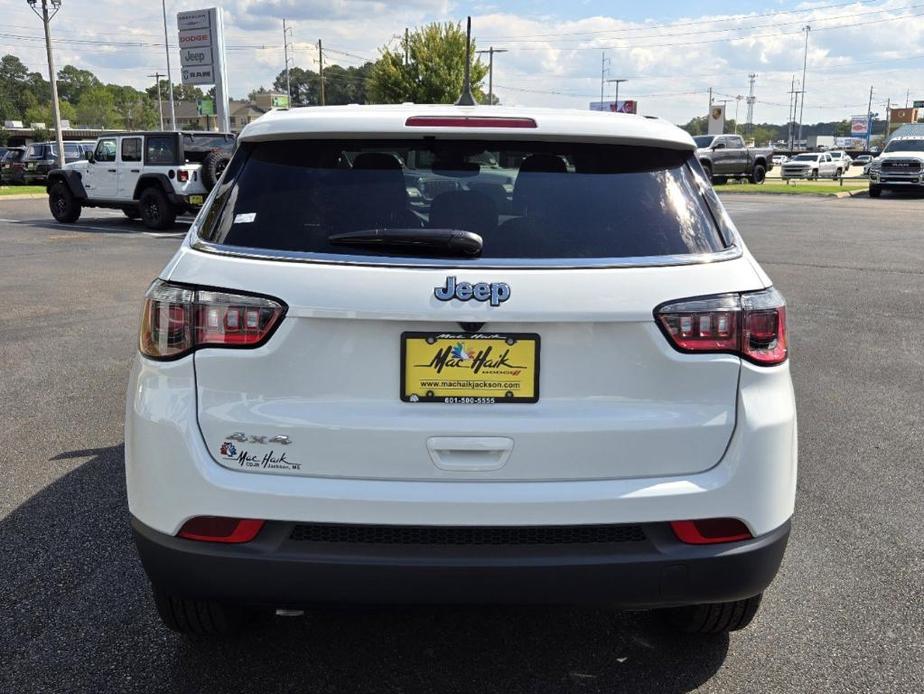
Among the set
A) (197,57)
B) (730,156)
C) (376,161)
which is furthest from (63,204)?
(730,156)

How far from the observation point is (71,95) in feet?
486

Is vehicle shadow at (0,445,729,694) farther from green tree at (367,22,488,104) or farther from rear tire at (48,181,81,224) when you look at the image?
green tree at (367,22,488,104)

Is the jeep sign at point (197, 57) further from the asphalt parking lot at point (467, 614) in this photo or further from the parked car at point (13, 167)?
the asphalt parking lot at point (467, 614)

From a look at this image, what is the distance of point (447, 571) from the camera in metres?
2.15

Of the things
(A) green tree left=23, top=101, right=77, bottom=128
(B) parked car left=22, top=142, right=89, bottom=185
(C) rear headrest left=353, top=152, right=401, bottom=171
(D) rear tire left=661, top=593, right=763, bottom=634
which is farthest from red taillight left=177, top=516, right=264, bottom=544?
(A) green tree left=23, top=101, right=77, bottom=128

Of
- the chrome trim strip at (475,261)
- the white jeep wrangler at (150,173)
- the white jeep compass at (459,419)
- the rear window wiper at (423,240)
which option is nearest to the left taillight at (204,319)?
the white jeep compass at (459,419)

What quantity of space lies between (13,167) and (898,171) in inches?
1333

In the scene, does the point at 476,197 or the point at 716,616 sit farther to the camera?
the point at 716,616

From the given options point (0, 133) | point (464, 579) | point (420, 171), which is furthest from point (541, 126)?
point (0, 133)

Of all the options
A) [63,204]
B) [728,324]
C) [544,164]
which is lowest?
[63,204]

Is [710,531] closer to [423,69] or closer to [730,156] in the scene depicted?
[730,156]

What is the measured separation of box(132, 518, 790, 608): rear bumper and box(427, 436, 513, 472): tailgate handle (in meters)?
0.22

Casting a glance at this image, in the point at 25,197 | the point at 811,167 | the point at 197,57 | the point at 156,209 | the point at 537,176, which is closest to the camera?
the point at 537,176

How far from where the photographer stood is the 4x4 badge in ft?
6.96
